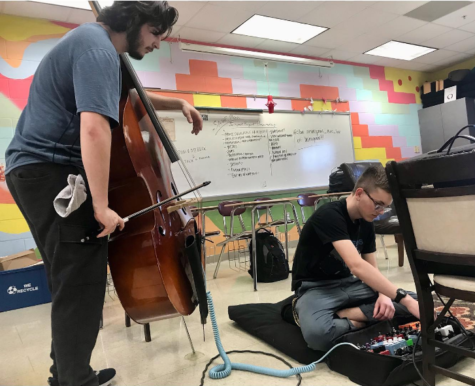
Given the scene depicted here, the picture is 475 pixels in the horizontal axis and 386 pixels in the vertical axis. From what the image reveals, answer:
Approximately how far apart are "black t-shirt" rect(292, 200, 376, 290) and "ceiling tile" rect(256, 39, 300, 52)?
3513mm

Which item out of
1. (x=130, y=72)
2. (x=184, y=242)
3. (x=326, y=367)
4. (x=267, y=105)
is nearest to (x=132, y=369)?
(x=184, y=242)

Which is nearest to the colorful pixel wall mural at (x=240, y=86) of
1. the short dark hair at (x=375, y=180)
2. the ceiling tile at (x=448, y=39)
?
the ceiling tile at (x=448, y=39)

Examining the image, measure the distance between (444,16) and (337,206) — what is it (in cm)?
399

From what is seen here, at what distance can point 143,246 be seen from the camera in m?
1.23

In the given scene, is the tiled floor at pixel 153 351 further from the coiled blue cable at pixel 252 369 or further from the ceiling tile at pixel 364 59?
the ceiling tile at pixel 364 59

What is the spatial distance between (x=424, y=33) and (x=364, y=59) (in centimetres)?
89

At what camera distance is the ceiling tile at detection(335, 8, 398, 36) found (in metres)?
4.05

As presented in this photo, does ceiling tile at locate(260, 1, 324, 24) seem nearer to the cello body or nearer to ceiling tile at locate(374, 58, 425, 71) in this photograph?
ceiling tile at locate(374, 58, 425, 71)

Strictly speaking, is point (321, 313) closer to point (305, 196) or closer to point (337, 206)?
point (337, 206)

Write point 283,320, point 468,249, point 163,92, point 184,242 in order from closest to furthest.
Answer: point 468,249 → point 184,242 → point 283,320 → point 163,92

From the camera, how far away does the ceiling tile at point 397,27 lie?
14.2 ft

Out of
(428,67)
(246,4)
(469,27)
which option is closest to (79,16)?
(246,4)

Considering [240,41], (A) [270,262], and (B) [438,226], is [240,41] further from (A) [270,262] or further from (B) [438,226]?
(B) [438,226]

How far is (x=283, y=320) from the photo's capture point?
1830 millimetres
